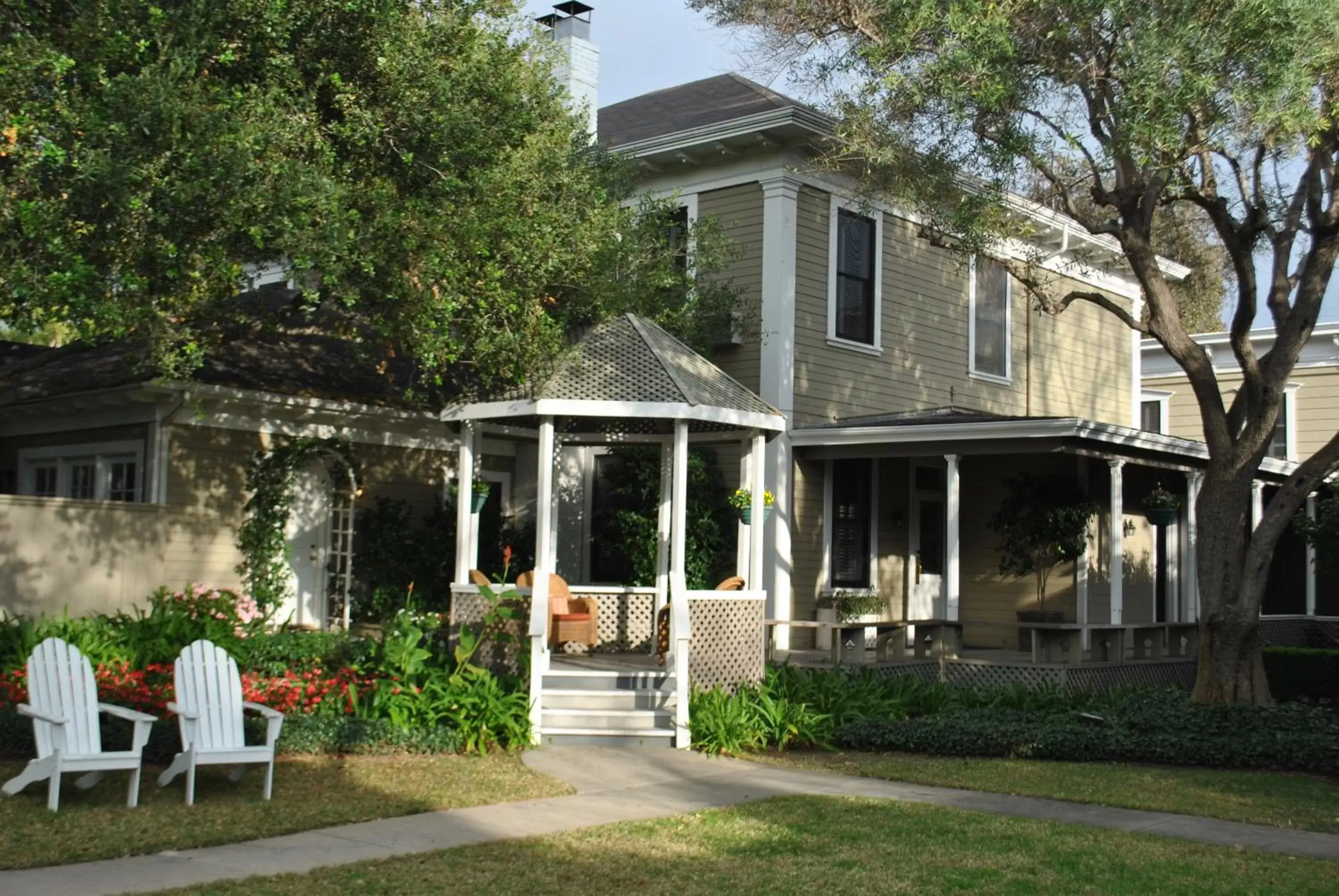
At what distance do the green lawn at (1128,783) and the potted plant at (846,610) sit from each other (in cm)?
473

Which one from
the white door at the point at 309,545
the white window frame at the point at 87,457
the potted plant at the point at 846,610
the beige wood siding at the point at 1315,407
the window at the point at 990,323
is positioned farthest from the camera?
the beige wood siding at the point at 1315,407

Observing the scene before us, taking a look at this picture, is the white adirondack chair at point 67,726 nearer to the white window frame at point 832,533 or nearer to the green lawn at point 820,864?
the green lawn at point 820,864

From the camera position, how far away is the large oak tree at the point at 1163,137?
13039mm

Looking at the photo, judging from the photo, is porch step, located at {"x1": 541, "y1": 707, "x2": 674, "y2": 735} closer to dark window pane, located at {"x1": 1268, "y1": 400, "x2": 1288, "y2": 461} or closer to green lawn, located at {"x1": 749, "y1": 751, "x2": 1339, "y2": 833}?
green lawn, located at {"x1": 749, "y1": 751, "x2": 1339, "y2": 833}

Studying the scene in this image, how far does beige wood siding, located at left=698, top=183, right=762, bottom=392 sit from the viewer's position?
17.8 meters

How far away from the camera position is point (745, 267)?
18016mm

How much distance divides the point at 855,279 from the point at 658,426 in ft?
15.6

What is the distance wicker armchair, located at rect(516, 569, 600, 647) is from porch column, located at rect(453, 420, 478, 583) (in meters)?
0.83

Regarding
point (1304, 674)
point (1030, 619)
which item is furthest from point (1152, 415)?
point (1030, 619)

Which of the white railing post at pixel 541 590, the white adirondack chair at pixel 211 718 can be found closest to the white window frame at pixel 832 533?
the white railing post at pixel 541 590

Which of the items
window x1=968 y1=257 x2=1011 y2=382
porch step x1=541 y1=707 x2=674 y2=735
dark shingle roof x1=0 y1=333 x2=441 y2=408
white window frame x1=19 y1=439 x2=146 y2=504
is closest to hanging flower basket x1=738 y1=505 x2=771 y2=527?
porch step x1=541 y1=707 x2=674 y2=735

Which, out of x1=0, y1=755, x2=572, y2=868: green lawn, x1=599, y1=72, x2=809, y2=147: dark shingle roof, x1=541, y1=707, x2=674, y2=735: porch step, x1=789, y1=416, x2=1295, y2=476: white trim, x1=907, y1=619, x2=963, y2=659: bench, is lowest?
x1=0, y1=755, x2=572, y2=868: green lawn

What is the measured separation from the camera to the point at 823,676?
14602 millimetres

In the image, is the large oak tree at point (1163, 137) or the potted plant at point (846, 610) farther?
the potted plant at point (846, 610)
